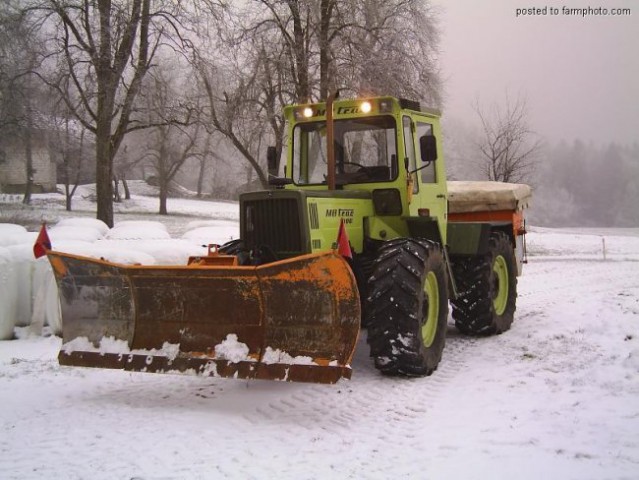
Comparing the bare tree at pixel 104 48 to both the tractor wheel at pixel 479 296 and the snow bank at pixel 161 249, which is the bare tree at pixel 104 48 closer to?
the snow bank at pixel 161 249

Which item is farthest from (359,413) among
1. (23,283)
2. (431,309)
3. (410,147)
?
(23,283)

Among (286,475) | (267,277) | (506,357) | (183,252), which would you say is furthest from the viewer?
(183,252)

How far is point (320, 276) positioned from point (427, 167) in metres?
2.81

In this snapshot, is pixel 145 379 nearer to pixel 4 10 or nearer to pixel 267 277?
pixel 267 277

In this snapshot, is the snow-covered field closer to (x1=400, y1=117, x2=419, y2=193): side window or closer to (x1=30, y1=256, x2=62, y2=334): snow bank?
(x1=30, y1=256, x2=62, y2=334): snow bank

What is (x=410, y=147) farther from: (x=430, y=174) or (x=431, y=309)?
(x=431, y=309)

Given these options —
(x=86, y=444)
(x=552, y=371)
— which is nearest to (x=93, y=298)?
(x=86, y=444)

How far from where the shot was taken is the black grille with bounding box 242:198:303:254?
19.2ft

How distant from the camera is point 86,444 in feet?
14.3

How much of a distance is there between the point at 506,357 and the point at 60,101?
1621cm

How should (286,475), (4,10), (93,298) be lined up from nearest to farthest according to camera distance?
1. (286,475)
2. (93,298)
3. (4,10)

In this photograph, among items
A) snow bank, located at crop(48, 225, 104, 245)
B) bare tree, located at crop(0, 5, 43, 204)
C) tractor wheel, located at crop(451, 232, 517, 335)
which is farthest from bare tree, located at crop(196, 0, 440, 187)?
tractor wheel, located at crop(451, 232, 517, 335)

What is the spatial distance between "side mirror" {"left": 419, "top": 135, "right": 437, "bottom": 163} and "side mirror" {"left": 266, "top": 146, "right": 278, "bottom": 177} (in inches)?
69.6

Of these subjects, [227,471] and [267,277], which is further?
[267,277]
